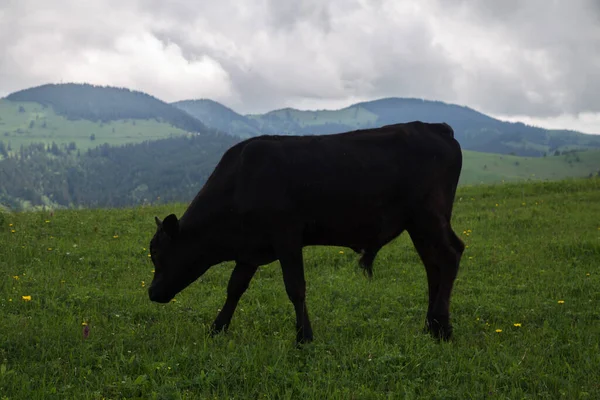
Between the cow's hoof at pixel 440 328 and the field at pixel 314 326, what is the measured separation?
17cm

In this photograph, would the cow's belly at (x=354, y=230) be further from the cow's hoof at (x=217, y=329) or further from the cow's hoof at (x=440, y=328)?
the cow's hoof at (x=217, y=329)

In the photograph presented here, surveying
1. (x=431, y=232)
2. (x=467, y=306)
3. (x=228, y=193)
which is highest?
(x=228, y=193)

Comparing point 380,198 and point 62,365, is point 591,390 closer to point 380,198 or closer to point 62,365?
point 380,198

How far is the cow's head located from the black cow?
1 cm

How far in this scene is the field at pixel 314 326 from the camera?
542 centimetres

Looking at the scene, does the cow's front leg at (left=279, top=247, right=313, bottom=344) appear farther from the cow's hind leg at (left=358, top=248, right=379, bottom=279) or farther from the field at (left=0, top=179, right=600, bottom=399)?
the cow's hind leg at (left=358, top=248, right=379, bottom=279)

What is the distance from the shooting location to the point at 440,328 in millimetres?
7180

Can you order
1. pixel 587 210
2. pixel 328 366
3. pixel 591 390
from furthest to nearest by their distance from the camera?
pixel 587 210 < pixel 328 366 < pixel 591 390

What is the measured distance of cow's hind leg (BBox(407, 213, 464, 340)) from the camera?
7.09m

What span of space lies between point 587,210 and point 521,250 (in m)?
5.85

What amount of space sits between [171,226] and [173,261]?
0.51 m

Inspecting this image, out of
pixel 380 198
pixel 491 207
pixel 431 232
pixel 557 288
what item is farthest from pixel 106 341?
pixel 491 207

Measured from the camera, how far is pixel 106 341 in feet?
21.7

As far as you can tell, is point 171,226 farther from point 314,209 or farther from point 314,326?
point 314,326
